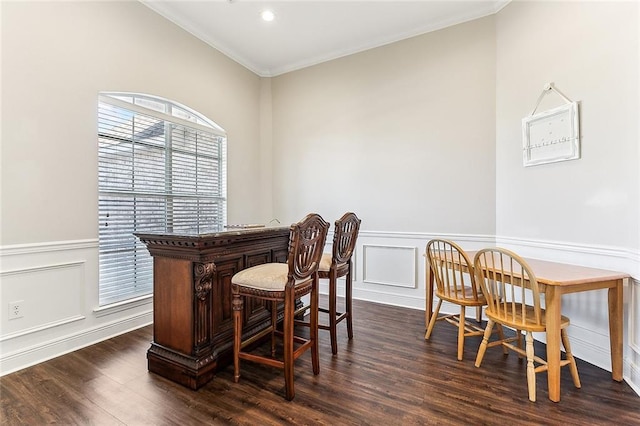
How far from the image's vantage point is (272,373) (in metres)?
2.15

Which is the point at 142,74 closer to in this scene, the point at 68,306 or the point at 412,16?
the point at 68,306

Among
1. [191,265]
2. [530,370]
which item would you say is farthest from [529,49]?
[191,265]

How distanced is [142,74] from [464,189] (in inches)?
145

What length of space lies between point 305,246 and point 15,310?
88.5 inches

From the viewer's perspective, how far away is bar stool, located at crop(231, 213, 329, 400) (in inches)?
73.0

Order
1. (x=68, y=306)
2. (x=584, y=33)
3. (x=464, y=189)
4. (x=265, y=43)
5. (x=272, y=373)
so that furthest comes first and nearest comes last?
(x=265, y=43), (x=464, y=189), (x=68, y=306), (x=584, y=33), (x=272, y=373)

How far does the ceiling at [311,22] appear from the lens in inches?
126

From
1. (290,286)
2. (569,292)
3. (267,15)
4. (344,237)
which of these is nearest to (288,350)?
(290,286)

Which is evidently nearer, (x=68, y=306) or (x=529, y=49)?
(x=68, y=306)

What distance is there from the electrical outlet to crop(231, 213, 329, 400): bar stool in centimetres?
167

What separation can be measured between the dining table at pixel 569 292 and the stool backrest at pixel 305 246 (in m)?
1.44

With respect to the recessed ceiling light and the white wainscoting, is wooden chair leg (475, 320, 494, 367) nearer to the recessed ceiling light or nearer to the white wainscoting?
the white wainscoting

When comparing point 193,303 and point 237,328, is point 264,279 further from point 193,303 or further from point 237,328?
point 193,303

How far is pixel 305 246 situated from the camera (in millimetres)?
1931
